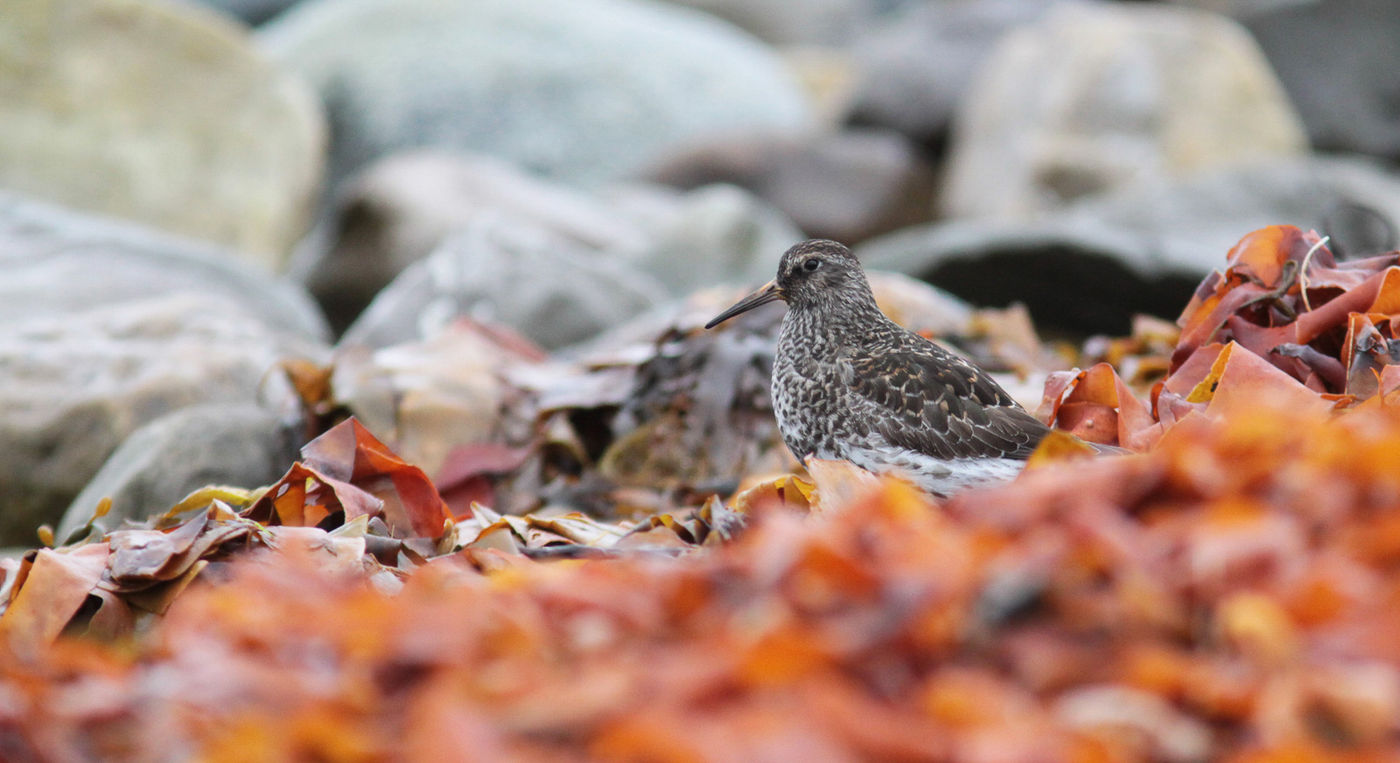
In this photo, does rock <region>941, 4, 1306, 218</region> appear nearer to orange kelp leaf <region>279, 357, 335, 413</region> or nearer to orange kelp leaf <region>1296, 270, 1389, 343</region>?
orange kelp leaf <region>1296, 270, 1389, 343</region>

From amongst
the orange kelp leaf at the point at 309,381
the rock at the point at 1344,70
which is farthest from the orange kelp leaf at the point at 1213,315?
the rock at the point at 1344,70

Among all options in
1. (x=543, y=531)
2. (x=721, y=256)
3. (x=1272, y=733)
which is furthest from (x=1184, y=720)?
(x=721, y=256)

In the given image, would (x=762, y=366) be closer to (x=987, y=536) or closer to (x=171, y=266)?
(x=987, y=536)

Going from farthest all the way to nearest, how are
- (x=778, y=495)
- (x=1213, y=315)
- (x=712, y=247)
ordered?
(x=712, y=247), (x=1213, y=315), (x=778, y=495)

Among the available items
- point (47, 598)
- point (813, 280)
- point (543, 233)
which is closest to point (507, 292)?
point (543, 233)

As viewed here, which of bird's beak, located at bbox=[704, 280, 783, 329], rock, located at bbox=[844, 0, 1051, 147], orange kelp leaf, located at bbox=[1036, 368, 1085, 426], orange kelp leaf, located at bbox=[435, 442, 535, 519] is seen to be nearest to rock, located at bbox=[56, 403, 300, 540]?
orange kelp leaf, located at bbox=[435, 442, 535, 519]

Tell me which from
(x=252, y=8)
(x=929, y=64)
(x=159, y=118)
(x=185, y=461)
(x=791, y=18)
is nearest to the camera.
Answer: (x=185, y=461)

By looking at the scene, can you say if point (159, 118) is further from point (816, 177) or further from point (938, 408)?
point (938, 408)
